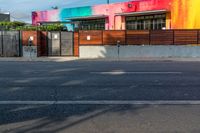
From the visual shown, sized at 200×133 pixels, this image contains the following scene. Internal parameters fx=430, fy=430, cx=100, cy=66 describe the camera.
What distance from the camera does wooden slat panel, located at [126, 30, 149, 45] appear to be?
31.2 metres

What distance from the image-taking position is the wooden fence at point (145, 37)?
3106 centimetres

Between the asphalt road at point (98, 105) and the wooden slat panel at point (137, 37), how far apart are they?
17522 millimetres

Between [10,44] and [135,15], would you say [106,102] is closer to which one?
[10,44]

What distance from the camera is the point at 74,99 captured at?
9.80 metres

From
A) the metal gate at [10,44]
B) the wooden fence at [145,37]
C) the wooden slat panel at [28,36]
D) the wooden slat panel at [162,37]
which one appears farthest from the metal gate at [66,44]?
the wooden slat panel at [162,37]

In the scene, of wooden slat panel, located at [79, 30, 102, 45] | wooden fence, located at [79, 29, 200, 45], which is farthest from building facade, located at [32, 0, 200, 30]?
wooden slat panel, located at [79, 30, 102, 45]

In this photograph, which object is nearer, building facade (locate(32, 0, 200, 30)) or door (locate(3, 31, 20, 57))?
door (locate(3, 31, 20, 57))

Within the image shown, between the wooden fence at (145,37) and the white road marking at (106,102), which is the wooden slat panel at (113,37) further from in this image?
the white road marking at (106,102)

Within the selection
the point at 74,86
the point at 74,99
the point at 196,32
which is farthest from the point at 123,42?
the point at 74,99

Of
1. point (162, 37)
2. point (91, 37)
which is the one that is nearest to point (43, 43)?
point (91, 37)

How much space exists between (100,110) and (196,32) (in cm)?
2383

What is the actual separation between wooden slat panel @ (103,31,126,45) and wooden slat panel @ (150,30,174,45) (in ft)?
6.93

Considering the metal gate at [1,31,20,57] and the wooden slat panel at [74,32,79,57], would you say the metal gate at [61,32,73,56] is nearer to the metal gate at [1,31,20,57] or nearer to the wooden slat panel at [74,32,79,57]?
the wooden slat panel at [74,32,79,57]

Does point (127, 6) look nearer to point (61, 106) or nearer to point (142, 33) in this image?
point (142, 33)
